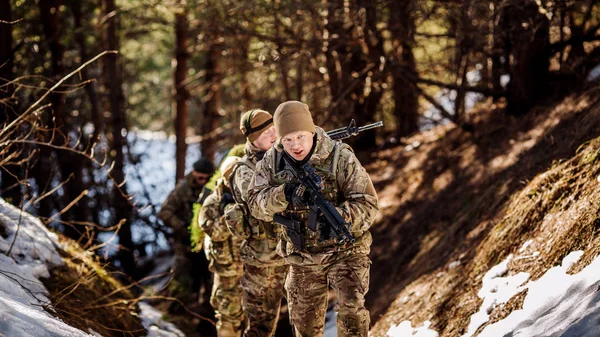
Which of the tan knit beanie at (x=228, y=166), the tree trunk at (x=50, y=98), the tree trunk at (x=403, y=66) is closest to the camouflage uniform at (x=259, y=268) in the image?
the tan knit beanie at (x=228, y=166)

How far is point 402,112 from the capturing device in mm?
14914

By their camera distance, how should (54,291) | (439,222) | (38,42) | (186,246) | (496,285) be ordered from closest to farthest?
(496,285) < (54,291) < (439,222) < (186,246) < (38,42)

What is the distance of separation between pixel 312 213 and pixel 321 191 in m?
0.20

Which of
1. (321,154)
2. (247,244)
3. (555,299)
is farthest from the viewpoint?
(247,244)

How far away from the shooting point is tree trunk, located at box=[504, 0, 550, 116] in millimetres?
9750

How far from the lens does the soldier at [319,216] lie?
4.84m

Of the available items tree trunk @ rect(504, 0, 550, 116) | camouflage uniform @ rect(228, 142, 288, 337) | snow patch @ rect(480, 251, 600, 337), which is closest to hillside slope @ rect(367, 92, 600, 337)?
snow patch @ rect(480, 251, 600, 337)

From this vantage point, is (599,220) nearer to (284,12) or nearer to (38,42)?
(284,12)

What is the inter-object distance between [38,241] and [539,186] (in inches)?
199

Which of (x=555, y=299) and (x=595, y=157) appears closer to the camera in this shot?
(x=555, y=299)

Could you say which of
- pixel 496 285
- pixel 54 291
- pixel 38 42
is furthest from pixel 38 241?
pixel 38 42

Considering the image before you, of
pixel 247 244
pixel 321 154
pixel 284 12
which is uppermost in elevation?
pixel 284 12

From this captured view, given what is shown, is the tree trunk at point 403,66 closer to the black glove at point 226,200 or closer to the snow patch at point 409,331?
the black glove at point 226,200

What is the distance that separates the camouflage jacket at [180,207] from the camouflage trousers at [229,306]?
276cm
